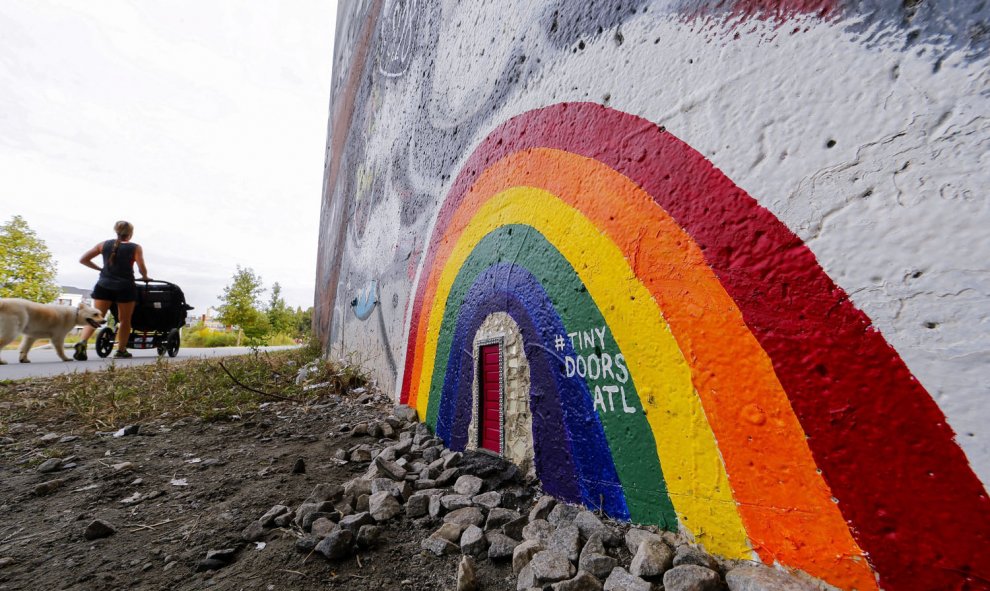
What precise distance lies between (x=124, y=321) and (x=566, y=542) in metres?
6.56

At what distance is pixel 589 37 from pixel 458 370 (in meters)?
1.32

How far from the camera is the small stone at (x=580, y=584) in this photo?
0.83 meters

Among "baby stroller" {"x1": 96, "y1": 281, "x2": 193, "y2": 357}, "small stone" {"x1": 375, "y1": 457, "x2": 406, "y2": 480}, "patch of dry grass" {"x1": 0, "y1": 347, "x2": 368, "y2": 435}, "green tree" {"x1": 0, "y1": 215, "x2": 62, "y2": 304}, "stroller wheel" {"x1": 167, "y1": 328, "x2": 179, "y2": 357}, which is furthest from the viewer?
"green tree" {"x1": 0, "y1": 215, "x2": 62, "y2": 304}

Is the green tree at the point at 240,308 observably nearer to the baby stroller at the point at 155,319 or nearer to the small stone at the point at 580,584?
the baby stroller at the point at 155,319

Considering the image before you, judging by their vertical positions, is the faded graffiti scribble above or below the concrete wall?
above

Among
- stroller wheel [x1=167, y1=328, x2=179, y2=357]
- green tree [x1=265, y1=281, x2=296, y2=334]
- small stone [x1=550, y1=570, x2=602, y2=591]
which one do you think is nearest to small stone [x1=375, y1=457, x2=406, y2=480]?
small stone [x1=550, y1=570, x2=602, y2=591]

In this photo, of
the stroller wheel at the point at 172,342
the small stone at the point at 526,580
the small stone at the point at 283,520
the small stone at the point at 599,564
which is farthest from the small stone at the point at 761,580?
the stroller wheel at the point at 172,342

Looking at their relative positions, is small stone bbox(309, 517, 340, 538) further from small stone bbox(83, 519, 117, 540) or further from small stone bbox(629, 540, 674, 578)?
small stone bbox(629, 540, 674, 578)

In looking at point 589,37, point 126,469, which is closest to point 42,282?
point 126,469

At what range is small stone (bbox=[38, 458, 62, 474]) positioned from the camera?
67.9 inches

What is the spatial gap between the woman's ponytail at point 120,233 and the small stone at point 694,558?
6.57 metres

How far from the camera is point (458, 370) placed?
1.77 meters

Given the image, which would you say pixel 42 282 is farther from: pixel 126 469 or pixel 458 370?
pixel 458 370

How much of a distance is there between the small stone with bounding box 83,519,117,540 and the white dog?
18.1ft
